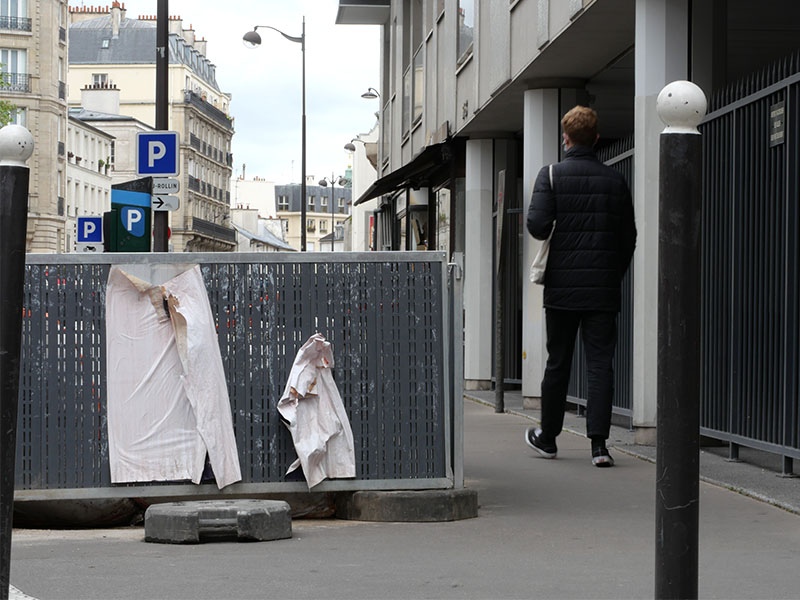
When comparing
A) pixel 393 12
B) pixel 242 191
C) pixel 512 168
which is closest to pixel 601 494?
pixel 512 168

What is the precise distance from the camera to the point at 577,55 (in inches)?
552

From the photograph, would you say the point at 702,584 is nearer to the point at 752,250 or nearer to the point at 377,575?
the point at 377,575

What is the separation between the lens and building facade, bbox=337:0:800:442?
35.0ft

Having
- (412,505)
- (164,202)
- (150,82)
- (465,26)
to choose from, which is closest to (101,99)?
(150,82)

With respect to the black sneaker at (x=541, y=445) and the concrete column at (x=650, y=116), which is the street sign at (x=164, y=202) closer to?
the concrete column at (x=650, y=116)

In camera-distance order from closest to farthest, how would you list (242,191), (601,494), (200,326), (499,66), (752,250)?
(200,326) < (601,494) < (752,250) < (499,66) < (242,191)

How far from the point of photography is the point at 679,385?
3299 millimetres

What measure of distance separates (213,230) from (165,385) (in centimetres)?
12341

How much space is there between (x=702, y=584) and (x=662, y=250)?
222 cm

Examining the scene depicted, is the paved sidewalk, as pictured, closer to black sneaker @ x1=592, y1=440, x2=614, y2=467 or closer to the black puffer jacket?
black sneaker @ x1=592, y1=440, x2=614, y2=467

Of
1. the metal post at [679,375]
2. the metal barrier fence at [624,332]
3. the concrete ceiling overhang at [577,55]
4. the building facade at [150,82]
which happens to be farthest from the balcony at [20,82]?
the metal post at [679,375]

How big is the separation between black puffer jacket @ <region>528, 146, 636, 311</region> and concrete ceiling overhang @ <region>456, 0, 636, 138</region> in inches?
120

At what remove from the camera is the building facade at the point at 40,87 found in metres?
82.9

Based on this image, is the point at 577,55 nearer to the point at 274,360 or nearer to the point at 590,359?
the point at 590,359
